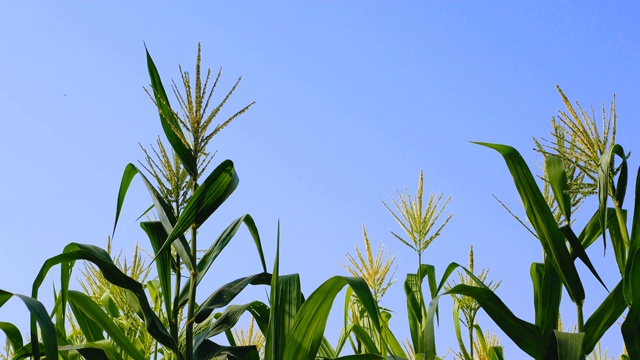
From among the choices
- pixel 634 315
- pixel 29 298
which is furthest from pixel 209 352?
pixel 634 315

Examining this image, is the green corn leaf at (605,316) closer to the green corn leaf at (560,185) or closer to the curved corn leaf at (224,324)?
the green corn leaf at (560,185)

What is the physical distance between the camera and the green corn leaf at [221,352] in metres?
2.50

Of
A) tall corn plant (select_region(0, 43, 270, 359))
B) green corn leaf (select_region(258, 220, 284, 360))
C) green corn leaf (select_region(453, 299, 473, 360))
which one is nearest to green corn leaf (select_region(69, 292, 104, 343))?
tall corn plant (select_region(0, 43, 270, 359))

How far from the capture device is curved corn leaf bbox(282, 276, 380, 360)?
7.38 ft

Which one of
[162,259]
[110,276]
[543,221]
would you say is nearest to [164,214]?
[162,259]

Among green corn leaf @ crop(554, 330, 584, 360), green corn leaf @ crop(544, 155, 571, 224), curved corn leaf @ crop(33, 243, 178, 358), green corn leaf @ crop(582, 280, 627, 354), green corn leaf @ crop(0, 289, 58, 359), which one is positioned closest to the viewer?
green corn leaf @ crop(0, 289, 58, 359)

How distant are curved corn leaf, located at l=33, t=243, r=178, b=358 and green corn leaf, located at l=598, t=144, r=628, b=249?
55.8 inches


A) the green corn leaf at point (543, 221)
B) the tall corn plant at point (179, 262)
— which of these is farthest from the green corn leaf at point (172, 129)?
the green corn leaf at point (543, 221)

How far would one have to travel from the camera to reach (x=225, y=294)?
252 cm

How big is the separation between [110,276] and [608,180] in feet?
5.34

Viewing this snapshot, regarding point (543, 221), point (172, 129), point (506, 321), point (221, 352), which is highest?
point (172, 129)

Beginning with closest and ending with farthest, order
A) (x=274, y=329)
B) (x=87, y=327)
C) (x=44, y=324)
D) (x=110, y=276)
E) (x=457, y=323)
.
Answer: (x=44, y=324), (x=274, y=329), (x=110, y=276), (x=87, y=327), (x=457, y=323)

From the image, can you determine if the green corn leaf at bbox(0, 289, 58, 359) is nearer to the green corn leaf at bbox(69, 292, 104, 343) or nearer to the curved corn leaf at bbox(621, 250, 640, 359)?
the green corn leaf at bbox(69, 292, 104, 343)

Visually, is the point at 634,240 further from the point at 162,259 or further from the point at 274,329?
the point at 162,259
